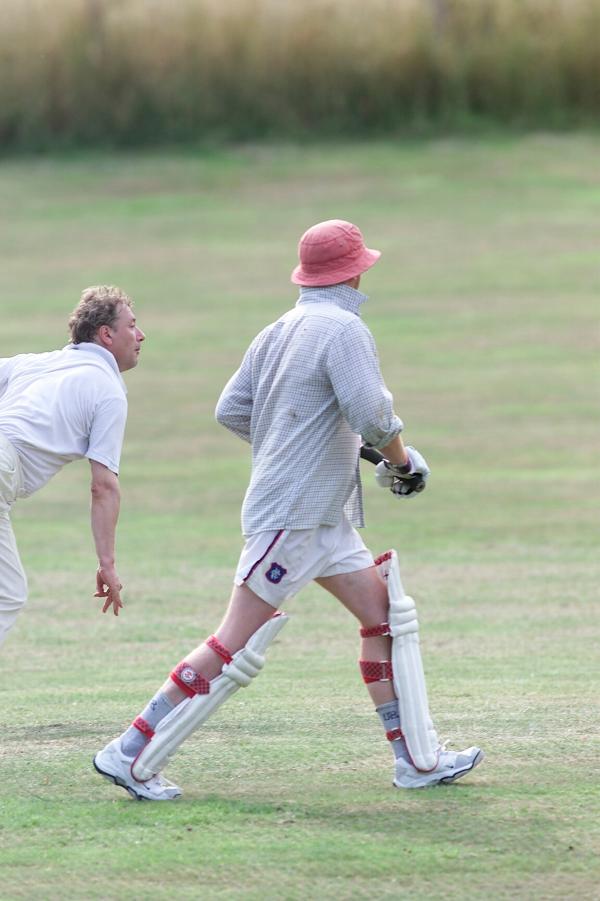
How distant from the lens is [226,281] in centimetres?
2556

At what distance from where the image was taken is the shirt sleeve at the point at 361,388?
18.7ft

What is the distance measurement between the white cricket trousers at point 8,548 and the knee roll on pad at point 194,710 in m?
0.81

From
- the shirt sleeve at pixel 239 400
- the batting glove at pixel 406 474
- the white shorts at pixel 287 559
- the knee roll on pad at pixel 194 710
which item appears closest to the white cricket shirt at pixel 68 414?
the shirt sleeve at pixel 239 400

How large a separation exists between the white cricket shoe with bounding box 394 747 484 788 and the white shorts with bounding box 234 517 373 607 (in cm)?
75

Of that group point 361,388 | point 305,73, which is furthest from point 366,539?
point 305,73

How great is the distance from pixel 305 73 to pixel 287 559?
96.1 ft

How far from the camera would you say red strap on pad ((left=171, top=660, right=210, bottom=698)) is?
19.3 feet

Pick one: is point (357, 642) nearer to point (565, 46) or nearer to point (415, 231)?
point (415, 231)

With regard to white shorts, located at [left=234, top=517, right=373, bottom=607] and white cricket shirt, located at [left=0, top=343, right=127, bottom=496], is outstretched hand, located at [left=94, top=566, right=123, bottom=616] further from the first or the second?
white shorts, located at [left=234, top=517, right=373, bottom=607]

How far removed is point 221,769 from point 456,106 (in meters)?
28.6

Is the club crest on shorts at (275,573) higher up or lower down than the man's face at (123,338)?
lower down

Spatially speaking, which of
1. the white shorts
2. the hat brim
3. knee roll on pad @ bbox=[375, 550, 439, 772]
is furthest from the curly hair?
knee roll on pad @ bbox=[375, 550, 439, 772]

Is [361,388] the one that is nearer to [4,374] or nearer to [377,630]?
[377,630]

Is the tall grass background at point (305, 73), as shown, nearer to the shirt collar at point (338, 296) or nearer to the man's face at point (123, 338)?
the man's face at point (123, 338)
